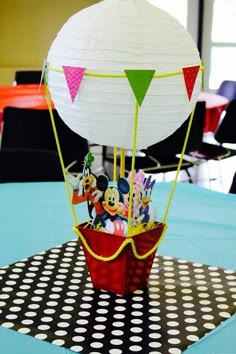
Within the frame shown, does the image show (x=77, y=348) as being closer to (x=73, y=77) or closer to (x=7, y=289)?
(x=7, y=289)

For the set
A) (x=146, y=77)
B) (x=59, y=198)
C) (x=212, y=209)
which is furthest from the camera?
(x=59, y=198)

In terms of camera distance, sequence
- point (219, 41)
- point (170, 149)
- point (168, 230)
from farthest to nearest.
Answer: point (219, 41), point (170, 149), point (168, 230)

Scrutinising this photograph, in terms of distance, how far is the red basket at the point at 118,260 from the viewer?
1226mm

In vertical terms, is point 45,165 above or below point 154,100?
below

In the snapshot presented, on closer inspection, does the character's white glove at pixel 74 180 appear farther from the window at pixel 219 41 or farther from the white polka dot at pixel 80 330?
the window at pixel 219 41

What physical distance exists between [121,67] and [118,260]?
13.9 inches

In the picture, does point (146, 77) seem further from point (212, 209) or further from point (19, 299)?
point (212, 209)

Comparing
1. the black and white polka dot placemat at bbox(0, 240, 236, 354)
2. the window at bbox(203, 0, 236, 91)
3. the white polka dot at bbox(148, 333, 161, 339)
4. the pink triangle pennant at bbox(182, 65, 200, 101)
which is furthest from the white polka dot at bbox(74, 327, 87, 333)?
the window at bbox(203, 0, 236, 91)

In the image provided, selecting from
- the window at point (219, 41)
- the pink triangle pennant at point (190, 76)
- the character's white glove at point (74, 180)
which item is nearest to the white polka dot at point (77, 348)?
the character's white glove at point (74, 180)

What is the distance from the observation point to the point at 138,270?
1.26 metres

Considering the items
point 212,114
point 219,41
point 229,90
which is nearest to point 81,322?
point 212,114

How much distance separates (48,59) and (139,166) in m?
2.74

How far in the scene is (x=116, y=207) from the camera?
1.24 metres

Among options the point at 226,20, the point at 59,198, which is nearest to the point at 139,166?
the point at 59,198
